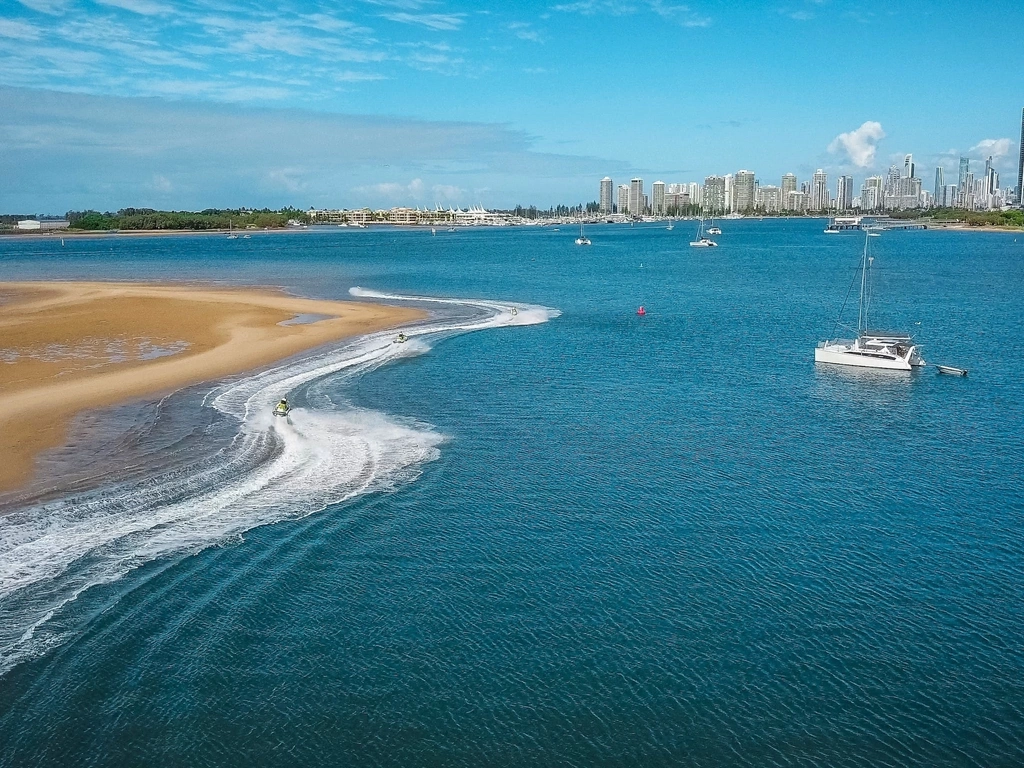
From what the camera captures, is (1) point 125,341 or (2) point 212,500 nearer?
(2) point 212,500

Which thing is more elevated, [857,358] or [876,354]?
[876,354]

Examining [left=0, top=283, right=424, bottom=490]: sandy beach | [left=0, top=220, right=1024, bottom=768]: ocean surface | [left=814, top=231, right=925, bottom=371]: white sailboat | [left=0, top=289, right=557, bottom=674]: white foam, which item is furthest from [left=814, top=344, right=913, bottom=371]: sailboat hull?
[left=0, top=283, right=424, bottom=490]: sandy beach

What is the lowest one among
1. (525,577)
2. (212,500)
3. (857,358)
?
(525,577)

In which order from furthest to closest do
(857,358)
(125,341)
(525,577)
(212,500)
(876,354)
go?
(125,341)
(857,358)
(876,354)
(212,500)
(525,577)

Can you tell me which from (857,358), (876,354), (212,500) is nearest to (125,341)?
(212,500)

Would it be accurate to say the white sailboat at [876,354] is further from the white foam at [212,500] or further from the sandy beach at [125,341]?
the sandy beach at [125,341]

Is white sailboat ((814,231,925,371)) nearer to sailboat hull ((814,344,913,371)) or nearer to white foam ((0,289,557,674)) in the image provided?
sailboat hull ((814,344,913,371))

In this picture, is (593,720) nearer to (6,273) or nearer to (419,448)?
(419,448)

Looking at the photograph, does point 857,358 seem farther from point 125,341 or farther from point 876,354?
point 125,341
